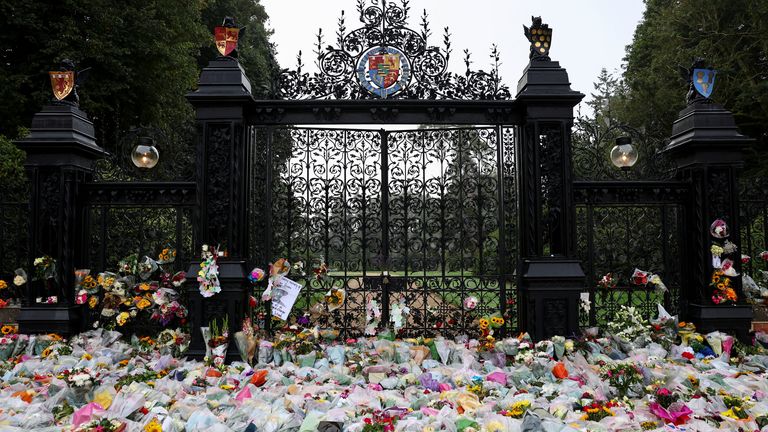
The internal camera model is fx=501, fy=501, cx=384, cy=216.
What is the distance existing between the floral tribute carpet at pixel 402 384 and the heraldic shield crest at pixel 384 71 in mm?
2677

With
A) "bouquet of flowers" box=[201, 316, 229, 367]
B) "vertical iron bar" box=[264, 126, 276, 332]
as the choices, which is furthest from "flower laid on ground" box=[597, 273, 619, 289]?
"bouquet of flowers" box=[201, 316, 229, 367]

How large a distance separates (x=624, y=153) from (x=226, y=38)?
15.1 feet

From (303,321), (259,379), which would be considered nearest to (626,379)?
(259,379)

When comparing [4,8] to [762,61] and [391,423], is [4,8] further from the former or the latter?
[762,61]

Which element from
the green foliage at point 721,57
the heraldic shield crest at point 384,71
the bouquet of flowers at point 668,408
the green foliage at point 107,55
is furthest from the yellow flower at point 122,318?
the green foliage at point 721,57

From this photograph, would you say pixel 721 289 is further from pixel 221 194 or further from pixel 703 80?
pixel 221 194

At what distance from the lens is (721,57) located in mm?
13992

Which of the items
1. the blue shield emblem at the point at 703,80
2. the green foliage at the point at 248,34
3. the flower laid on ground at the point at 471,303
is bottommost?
the flower laid on ground at the point at 471,303

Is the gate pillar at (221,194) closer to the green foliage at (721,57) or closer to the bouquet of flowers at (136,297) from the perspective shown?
the bouquet of flowers at (136,297)

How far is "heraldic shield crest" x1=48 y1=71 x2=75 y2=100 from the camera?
17.9 ft

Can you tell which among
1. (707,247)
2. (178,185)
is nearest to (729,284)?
(707,247)

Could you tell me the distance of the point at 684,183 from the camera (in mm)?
5441

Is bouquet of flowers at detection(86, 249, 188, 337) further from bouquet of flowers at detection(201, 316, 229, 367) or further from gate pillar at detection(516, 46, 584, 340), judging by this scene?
gate pillar at detection(516, 46, 584, 340)

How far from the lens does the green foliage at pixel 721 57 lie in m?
13.1
